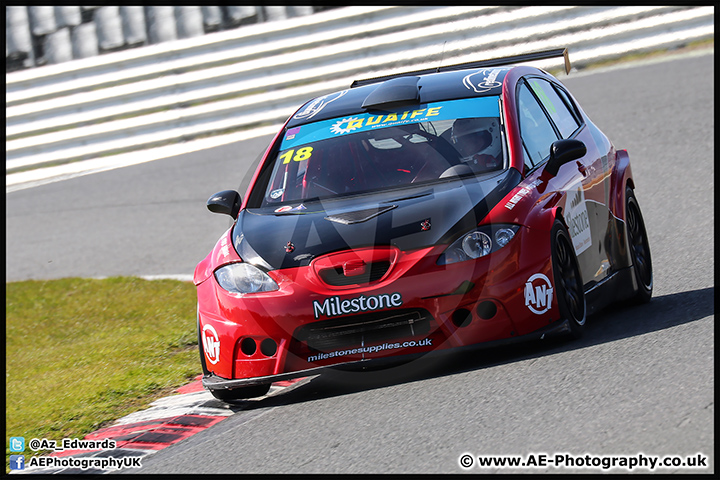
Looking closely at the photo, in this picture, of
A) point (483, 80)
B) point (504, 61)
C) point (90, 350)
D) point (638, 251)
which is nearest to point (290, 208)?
point (483, 80)

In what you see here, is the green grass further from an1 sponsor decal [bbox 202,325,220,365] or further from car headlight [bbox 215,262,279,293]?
car headlight [bbox 215,262,279,293]

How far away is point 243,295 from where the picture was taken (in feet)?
17.4

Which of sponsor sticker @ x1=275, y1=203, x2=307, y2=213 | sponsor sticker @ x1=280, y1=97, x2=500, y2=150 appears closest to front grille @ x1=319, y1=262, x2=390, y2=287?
sponsor sticker @ x1=275, y1=203, x2=307, y2=213

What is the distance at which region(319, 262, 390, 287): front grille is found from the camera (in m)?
5.09

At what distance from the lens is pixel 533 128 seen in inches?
248

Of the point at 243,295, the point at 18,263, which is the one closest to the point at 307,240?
the point at 243,295

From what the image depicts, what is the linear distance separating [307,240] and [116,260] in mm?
6362

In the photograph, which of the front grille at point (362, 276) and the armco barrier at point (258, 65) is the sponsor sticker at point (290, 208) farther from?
the armco barrier at point (258, 65)

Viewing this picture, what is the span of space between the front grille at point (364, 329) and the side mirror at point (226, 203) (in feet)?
4.55

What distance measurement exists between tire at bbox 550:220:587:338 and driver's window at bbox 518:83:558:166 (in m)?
0.60

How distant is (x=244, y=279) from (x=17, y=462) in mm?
1502

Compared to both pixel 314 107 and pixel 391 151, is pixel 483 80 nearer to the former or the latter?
pixel 391 151

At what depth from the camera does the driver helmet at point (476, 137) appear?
597 cm
